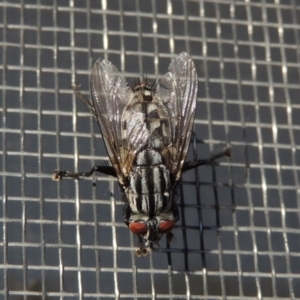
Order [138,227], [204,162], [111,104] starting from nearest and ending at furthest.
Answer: [138,227], [111,104], [204,162]

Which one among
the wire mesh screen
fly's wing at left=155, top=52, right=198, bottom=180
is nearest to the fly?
fly's wing at left=155, top=52, right=198, bottom=180

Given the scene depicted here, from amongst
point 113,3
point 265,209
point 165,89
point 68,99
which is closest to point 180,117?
point 165,89

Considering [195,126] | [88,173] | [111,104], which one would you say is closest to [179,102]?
[111,104]

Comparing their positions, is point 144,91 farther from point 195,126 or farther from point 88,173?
point 195,126

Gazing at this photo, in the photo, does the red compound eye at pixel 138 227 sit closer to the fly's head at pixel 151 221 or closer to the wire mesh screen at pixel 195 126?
the fly's head at pixel 151 221

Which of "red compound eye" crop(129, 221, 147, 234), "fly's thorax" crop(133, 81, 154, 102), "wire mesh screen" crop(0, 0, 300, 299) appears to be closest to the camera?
"red compound eye" crop(129, 221, 147, 234)

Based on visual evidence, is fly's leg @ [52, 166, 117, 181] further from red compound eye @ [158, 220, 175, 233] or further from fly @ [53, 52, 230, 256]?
red compound eye @ [158, 220, 175, 233]

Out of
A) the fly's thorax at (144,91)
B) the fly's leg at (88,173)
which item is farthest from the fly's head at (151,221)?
the fly's thorax at (144,91)

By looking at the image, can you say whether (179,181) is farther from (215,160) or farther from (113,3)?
(113,3)
